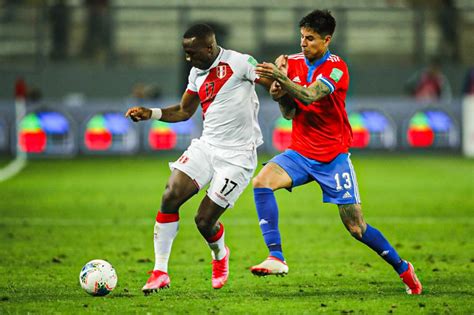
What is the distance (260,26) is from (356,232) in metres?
21.2

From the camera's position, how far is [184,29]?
28359 millimetres

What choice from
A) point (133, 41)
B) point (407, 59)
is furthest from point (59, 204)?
point (407, 59)

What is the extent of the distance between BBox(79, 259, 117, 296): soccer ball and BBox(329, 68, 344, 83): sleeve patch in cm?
227

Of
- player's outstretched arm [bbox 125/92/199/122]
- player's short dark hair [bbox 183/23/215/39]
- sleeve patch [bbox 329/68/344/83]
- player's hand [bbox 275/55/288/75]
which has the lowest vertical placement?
player's outstretched arm [bbox 125/92/199/122]

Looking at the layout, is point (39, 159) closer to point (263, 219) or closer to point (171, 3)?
point (171, 3)

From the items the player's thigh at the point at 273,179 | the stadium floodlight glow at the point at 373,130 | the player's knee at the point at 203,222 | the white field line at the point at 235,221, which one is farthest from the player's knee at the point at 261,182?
the stadium floodlight glow at the point at 373,130

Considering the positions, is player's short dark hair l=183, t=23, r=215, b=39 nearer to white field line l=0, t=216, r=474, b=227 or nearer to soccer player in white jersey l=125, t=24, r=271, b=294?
soccer player in white jersey l=125, t=24, r=271, b=294

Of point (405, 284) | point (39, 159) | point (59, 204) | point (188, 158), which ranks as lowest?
point (39, 159)

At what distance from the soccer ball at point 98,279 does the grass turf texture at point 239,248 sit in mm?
69

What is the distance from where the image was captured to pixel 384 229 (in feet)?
40.3

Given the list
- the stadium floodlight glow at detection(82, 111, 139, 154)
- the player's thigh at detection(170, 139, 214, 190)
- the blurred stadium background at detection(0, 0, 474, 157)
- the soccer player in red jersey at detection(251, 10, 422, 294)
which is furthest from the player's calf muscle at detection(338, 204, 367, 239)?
the blurred stadium background at detection(0, 0, 474, 157)

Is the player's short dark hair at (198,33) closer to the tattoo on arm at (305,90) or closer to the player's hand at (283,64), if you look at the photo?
the player's hand at (283,64)

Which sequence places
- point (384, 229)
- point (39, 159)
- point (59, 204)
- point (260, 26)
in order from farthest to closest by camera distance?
1. point (260, 26)
2. point (39, 159)
3. point (59, 204)
4. point (384, 229)

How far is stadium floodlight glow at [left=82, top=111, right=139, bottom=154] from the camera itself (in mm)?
24016
